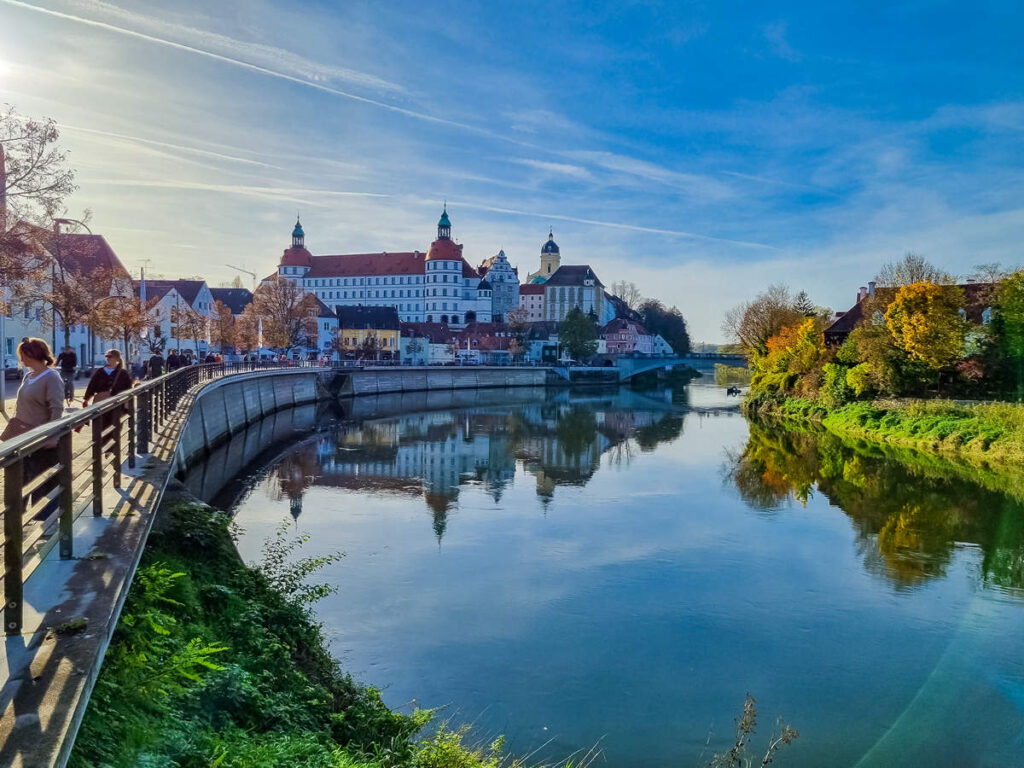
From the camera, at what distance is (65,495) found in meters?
5.19

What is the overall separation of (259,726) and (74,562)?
6.35 ft

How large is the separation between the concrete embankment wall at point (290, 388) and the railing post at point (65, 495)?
884cm

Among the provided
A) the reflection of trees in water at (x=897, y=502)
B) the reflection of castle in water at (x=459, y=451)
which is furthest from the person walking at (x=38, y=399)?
the reflection of trees in water at (x=897, y=502)

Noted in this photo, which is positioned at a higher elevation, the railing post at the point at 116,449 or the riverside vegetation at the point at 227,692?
the railing post at the point at 116,449

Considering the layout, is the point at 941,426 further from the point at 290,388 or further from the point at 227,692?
the point at 290,388

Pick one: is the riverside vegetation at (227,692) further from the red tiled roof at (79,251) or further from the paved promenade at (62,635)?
the red tiled roof at (79,251)

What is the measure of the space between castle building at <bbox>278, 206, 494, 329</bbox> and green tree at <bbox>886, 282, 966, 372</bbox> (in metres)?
96.3

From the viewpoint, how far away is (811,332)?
52.9 meters

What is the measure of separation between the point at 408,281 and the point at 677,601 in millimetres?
129690

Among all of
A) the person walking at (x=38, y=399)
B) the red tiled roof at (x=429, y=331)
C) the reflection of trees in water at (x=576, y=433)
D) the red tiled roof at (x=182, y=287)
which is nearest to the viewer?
the person walking at (x=38, y=399)

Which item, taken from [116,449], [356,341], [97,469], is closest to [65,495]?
[97,469]

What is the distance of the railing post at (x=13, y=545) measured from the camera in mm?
3910

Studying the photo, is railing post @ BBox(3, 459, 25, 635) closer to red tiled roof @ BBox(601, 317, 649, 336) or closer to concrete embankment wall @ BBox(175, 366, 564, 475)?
concrete embankment wall @ BBox(175, 366, 564, 475)

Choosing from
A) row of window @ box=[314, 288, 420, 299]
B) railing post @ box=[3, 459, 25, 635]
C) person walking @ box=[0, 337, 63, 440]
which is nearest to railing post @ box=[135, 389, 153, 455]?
person walking @ box=[0, 337, 63, 440]
